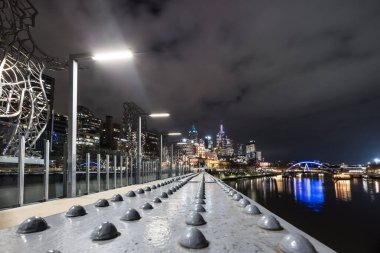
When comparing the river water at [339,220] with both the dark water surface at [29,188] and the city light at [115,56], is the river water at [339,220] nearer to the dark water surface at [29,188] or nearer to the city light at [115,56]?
the dark water surface at [29,188]

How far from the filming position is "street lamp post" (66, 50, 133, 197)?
30.3 ft

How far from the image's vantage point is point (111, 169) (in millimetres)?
16250

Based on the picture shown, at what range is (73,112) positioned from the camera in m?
9.90

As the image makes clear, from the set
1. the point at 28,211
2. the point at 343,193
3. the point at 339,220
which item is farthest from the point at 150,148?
the point at 28,211

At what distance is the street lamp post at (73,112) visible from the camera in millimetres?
9245

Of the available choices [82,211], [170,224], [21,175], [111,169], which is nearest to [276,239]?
[170,224]

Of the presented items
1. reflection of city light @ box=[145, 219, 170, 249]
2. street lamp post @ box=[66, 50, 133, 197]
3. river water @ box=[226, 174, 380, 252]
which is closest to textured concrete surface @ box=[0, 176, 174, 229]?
street lamp post @ box=[66, 50, 133, 197]

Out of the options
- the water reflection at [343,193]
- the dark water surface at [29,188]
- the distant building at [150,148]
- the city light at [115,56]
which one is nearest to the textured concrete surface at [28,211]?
the dark water surface at [29,188]

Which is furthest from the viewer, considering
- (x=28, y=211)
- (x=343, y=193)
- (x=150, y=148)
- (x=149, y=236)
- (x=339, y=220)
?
(x=150, y=148)

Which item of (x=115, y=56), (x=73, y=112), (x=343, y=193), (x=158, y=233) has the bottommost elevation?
(x=343, y=193)

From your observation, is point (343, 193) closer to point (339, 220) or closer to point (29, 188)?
point (339, 220)

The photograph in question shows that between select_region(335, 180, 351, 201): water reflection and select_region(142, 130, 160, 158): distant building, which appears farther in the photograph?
select_region(142, 130, 160, 158): distant building

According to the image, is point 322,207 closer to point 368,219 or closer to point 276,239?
A: point 368,219

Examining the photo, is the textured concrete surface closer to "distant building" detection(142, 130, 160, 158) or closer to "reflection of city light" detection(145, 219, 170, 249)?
"reflection of city light" detection(145, 219, 170, 249)
